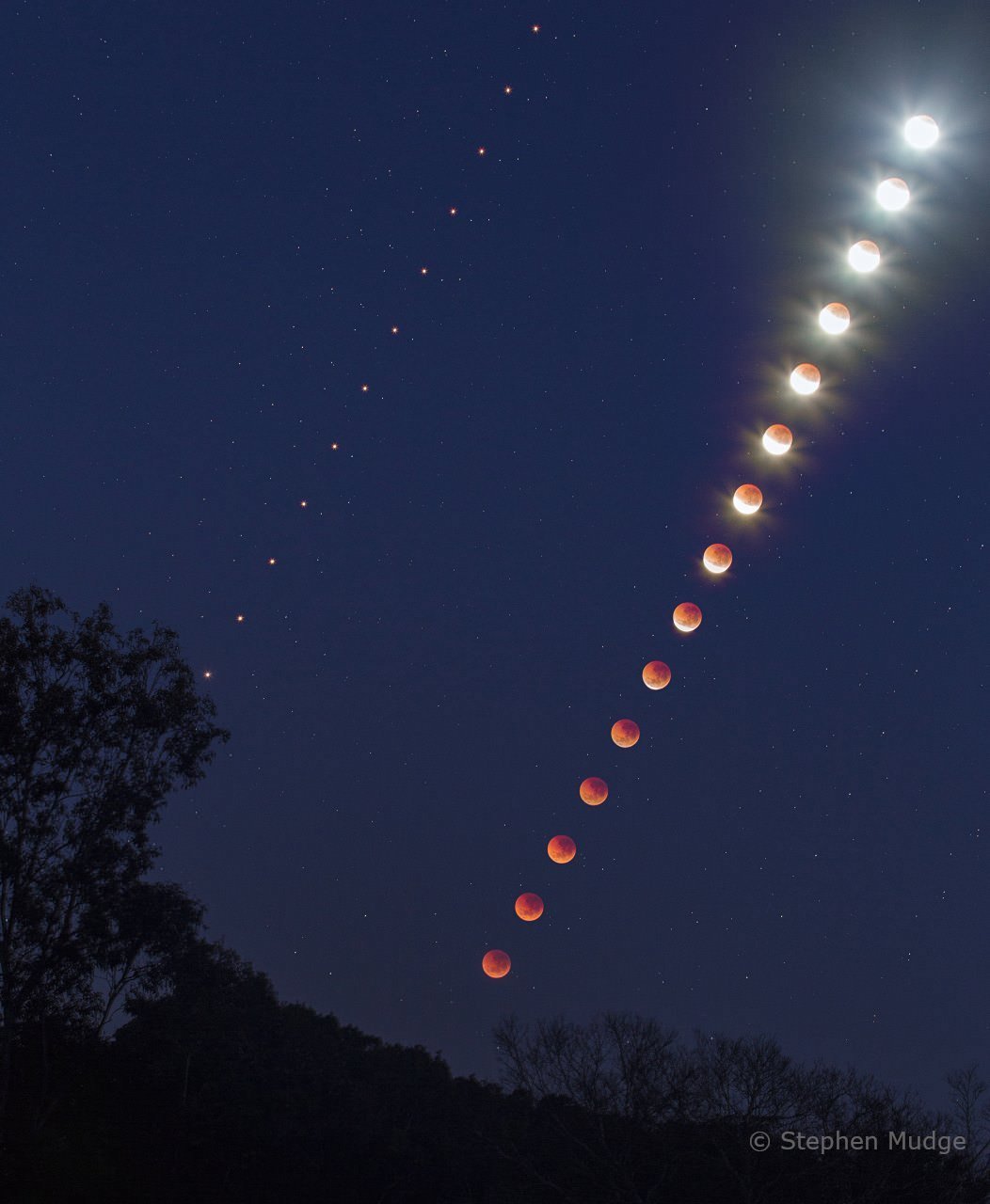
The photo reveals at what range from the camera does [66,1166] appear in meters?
22.5

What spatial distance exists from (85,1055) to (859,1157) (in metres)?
20.7

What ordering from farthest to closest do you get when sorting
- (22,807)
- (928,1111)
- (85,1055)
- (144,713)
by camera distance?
1. (928,1111)
2. (85,1055)
3. (144,713)
4. (22,807)

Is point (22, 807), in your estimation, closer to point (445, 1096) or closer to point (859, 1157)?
point (445, 1096)

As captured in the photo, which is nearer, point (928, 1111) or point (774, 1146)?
point (774, 1146)

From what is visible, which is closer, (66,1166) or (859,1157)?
(66,1166)

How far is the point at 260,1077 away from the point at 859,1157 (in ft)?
55.3

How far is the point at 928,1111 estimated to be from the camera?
3212 cm

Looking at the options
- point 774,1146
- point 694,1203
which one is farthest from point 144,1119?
point 774,1146

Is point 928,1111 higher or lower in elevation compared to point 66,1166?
higher

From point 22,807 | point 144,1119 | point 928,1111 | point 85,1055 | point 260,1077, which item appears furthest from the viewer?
point 928,1111

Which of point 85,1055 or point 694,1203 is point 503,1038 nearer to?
point 694,1203

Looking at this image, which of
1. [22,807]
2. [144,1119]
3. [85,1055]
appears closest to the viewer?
[22,807]

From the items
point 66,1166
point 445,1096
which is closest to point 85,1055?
point 66,1166

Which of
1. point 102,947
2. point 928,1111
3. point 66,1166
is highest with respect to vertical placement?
point 928,1111
